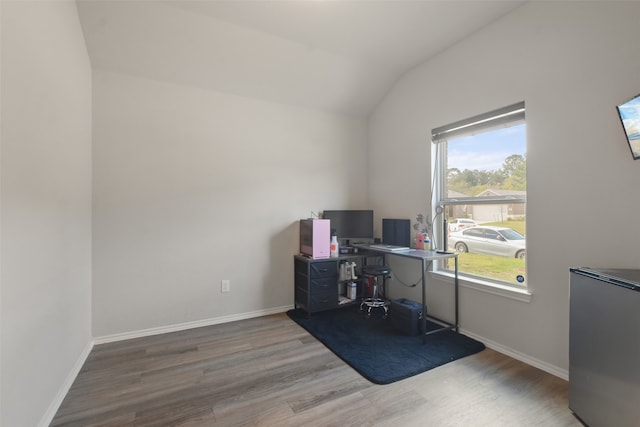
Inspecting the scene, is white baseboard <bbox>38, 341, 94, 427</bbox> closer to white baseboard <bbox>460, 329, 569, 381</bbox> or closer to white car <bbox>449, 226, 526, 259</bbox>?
white baseboard <bbox>460, 329, 569, 381</bbox>

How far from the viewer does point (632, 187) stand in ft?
6.00

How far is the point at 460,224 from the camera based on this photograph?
310cm

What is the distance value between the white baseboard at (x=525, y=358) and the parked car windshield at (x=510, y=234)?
939mm

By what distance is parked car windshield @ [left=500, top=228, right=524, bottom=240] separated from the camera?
2.54 meters

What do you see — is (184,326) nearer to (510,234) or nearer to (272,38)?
(272,38)

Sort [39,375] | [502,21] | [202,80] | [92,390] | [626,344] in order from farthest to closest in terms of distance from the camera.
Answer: [202,80] → [502,21] → [92,390] → [39,375] → [626,344]

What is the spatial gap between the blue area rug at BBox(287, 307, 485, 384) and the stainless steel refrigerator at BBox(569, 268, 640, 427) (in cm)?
87

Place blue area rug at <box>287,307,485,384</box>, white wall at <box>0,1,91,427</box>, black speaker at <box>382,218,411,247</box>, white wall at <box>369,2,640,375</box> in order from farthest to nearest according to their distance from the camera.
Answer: black speaker at <box>382,218,411,247</box> < blue area rug at <box>287,307,485,384</box> < white wall at <box>369,2,640,375</box> < white wall at <box>0,1,91,427</box>

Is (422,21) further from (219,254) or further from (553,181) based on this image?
(219,254)

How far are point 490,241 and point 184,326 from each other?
3.20m

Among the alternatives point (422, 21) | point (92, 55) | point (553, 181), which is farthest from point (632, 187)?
point (92, 55)

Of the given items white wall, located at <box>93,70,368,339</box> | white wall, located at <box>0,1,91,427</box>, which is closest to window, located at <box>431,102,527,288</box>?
white wall, located at <box>93,70,368,339</box>

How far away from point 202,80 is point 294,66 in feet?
3.24

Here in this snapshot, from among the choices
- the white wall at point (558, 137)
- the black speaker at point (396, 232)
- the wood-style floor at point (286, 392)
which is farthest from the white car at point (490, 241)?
the wood-style floor at point (286, 392)
